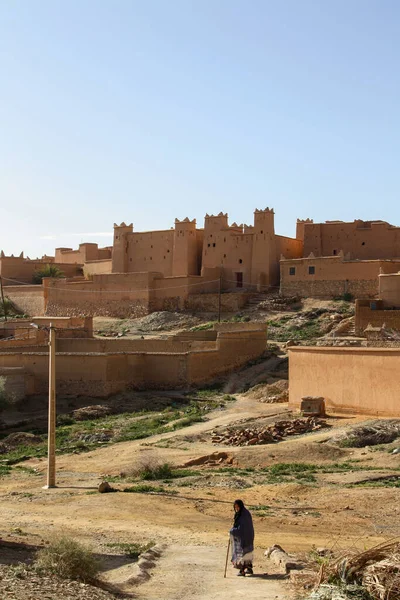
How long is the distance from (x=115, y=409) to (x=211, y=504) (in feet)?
Result: 42.5

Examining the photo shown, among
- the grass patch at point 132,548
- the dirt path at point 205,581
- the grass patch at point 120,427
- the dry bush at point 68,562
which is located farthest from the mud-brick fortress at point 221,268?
the dry bush at point 68,562

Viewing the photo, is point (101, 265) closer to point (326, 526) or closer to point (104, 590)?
point (326, 526)

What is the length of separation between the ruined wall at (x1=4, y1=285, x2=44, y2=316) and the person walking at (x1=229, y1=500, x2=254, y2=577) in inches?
1488

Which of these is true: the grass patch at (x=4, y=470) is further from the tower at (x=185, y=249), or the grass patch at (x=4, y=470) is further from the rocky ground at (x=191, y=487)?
the tower at (x=185, y=249)

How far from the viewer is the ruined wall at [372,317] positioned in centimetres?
3050

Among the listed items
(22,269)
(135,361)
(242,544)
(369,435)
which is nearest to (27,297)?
(22,269)

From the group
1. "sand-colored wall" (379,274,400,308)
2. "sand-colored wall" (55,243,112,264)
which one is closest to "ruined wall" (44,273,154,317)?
"sand-colored wall" (55,243,112,264)

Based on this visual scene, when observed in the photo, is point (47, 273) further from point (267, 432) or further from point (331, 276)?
point (267, 432)

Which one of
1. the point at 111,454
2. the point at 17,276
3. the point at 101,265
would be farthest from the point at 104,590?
the point at 17,276

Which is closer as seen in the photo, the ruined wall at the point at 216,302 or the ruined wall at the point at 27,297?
the ruined wall at the point at 216,302

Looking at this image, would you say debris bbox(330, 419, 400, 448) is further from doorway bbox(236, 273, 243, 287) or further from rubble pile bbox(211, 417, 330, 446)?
doorway bbox(236, 273, 243, 287)

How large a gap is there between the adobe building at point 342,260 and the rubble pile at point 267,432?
48.2 feet

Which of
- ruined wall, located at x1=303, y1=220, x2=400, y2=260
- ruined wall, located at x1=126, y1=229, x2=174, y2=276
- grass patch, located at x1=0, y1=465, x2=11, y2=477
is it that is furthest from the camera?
ruined wall, located at x1=126, y1=229, x2=174, y2=276

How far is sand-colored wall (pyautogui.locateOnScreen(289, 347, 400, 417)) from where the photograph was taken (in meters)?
21.4
